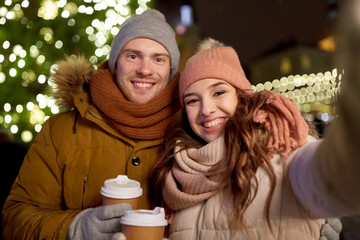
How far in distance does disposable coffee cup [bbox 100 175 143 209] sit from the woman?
10.2 inches

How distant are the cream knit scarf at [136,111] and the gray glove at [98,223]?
0.79 metres

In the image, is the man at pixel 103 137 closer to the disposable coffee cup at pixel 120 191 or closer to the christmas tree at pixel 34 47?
the disposable coffee cup at pixel 120 191

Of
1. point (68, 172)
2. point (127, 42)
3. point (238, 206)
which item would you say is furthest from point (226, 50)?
point (68, 172)

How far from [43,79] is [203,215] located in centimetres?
353

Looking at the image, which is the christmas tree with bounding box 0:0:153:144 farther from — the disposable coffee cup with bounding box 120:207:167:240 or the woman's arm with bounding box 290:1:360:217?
the woman's arm with bounding box 290:1:360:217

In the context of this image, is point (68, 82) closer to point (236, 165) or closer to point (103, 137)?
point (103, 137)

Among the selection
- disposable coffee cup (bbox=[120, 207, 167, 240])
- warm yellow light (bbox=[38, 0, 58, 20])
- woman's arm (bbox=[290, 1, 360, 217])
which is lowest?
disposable coffee cup (bbox=[120, 207, 167, 240])

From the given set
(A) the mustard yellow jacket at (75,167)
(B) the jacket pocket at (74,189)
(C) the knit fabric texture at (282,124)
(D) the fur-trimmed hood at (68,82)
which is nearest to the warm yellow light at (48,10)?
(D) the fur-trimmed hood at (68,82)

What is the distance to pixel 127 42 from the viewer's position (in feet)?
10.9

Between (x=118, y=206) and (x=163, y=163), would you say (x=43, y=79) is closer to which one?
(x=163, y=163)

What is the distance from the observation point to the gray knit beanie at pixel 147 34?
3.30m

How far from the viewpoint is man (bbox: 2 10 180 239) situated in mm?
3014

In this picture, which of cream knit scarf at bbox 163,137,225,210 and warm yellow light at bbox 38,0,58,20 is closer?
cream knit scarf at bbox 163,137,225,210

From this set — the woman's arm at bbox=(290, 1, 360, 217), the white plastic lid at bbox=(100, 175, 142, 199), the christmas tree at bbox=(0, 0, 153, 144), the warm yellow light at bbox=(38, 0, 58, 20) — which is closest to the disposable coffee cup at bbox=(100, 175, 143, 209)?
the white plastic lid at bbox=(100, 175, 142, 199)
